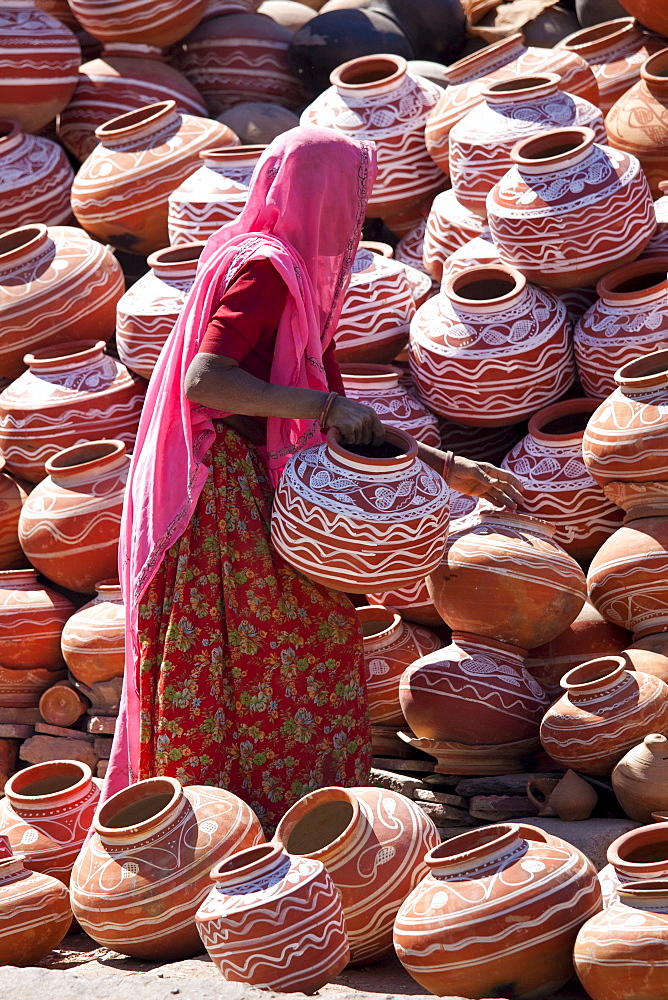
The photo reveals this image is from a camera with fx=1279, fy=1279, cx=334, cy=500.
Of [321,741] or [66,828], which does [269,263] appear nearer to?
[321,741]

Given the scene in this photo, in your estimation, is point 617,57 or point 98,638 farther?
point 617,57

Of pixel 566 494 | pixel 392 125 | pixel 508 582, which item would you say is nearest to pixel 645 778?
pixel 508 582

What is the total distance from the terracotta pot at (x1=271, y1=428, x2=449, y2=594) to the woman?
10cm

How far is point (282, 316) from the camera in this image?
3.03 m

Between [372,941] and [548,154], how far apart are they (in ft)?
9.73

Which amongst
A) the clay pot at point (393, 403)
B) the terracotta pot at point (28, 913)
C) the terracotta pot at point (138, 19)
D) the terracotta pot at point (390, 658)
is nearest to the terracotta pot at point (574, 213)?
the clay pot at point (393, 403)

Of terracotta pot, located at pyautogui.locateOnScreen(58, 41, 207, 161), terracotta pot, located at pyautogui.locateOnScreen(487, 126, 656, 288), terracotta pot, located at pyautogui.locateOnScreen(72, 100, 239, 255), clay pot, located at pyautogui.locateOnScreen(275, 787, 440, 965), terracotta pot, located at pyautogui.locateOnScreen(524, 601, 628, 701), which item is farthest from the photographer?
terracotta pot, located at pyautogui.locateOnScreen(58, 41, 207, 161)

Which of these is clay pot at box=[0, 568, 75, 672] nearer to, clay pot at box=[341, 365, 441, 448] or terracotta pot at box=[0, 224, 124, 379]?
terracotta pot at box=[0, 224, 124, 379]

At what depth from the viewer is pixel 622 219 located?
4227mm

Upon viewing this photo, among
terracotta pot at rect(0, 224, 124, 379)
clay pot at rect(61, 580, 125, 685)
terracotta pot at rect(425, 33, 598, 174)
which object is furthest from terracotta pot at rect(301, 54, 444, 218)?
clay pot at rect(61, 580, 125, 685)

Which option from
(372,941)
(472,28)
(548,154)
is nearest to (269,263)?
(372,941)

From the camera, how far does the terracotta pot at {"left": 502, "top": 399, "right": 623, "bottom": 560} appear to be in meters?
4.05

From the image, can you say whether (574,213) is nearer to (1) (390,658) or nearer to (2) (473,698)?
(1) (390,658)

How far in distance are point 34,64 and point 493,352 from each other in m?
3.02
